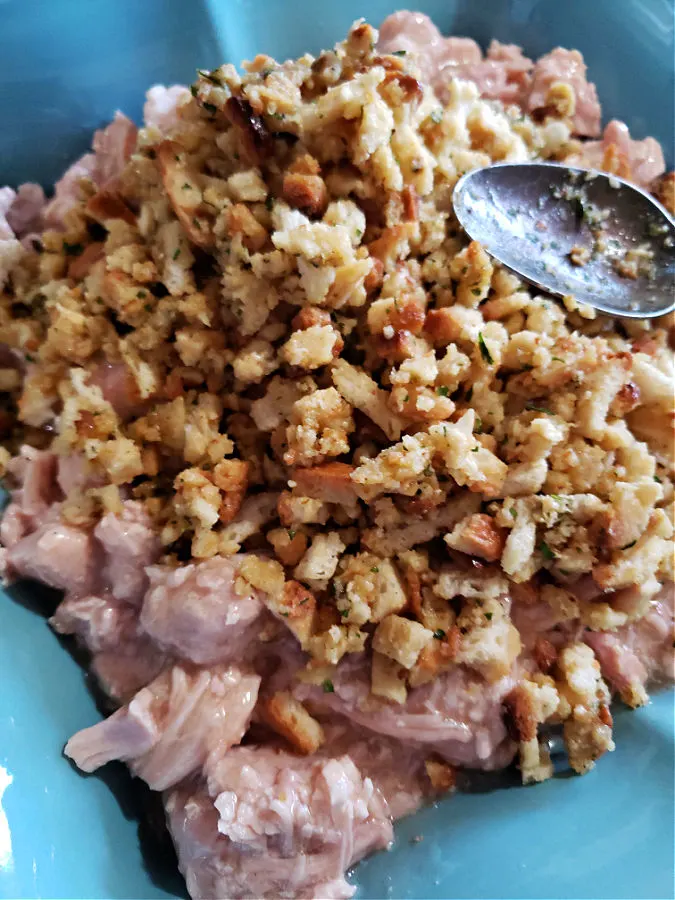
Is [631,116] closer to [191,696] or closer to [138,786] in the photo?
[191,696]

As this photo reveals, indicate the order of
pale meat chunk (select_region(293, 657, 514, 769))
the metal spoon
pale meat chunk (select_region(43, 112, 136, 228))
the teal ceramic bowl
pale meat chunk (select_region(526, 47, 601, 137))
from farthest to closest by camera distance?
pale meat chunk (select_region(526, 47, 601, 137)) < pale meat chunk (select_region(43, 112, 136, 228)) < the metal spoon < pale meat chunk (select_region(293, 657, 514, 769)) < the teal ceramic bowl

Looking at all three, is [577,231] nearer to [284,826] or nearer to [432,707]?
[432,707]

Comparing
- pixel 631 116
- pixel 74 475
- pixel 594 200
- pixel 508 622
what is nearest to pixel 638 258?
pixel 594 200

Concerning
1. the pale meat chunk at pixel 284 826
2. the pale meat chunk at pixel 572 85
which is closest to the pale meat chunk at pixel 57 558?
the pale meat chunk at pixel 284 826

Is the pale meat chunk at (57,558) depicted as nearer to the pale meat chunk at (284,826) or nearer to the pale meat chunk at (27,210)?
the pale meat chunk at (284,826)

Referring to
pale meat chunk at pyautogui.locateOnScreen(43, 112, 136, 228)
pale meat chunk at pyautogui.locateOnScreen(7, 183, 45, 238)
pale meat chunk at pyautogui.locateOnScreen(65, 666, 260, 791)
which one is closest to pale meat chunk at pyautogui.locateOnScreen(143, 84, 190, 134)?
pale meat chunk at pyautogui.locateOnScreen(43, 112, 136, 228)

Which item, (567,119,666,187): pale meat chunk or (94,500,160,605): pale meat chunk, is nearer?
(94,500,160,605): pale meat chunk

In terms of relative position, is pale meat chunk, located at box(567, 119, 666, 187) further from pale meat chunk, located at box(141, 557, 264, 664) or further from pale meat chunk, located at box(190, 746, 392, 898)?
pale meat chunk, located at box(190, 746, 392, 898)
